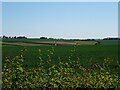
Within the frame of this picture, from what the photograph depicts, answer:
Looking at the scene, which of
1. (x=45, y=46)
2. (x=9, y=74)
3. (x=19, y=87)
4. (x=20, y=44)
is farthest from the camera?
(x=20, y=44)

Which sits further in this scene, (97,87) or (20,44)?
(20,44)

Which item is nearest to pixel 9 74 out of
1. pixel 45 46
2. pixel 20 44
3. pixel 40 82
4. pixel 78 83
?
pixel 40 82

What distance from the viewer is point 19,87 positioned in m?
5.74

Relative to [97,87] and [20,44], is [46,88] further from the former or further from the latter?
[20,44]

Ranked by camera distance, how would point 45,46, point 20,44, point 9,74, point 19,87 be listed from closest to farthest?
point 19,87 → point 9,74 → point 45,46 → point 20,44

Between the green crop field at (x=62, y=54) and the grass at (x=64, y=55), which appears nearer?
the grass at (x=64, y=55)

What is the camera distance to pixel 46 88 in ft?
18.8

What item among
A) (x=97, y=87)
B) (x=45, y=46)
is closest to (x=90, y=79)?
(x=97, y=87)

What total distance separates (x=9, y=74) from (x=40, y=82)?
3.26 feet

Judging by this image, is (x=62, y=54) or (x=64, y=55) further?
(x=62, y=54)

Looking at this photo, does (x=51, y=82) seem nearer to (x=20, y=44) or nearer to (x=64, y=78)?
(x=64, y=78)

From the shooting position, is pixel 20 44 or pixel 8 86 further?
pixel 20 44

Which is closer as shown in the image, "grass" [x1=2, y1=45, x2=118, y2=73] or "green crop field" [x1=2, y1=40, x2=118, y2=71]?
"grass" [x1=2, y1=45, x2=118, y2=73]

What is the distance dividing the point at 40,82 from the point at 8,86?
0.81 metres
